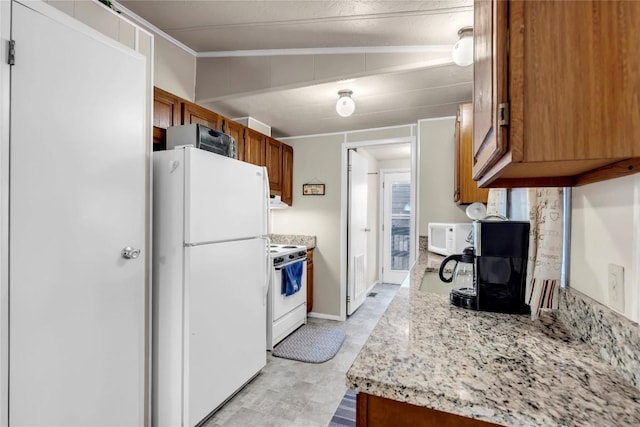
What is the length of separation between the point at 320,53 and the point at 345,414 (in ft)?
8.25

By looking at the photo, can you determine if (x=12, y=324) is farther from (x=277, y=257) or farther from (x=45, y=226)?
(x=277, y=257)

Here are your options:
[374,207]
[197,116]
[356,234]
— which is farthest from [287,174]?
[374,207]

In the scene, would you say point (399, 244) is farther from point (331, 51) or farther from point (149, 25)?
point (149, 25)

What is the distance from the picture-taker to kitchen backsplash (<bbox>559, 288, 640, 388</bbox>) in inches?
24.9

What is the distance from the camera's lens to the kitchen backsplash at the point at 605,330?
0.63 m

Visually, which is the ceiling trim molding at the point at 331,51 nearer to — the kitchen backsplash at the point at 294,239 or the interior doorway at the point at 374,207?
the interior doorway at the point at 374,207

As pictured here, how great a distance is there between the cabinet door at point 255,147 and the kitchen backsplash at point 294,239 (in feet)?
3.49

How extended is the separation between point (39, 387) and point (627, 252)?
6.51 feet

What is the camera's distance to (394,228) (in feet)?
18.5

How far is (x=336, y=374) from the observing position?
8.10 ft

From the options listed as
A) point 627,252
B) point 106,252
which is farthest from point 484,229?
point 106,252

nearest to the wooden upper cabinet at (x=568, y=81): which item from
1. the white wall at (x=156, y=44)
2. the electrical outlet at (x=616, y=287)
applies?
the electrical outlet at (x=616, y=287)

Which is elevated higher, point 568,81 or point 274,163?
point 274,163

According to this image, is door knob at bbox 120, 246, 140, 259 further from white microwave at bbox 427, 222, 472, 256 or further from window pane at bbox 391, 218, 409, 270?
window pane at bbox 391, 218, 409, 270
